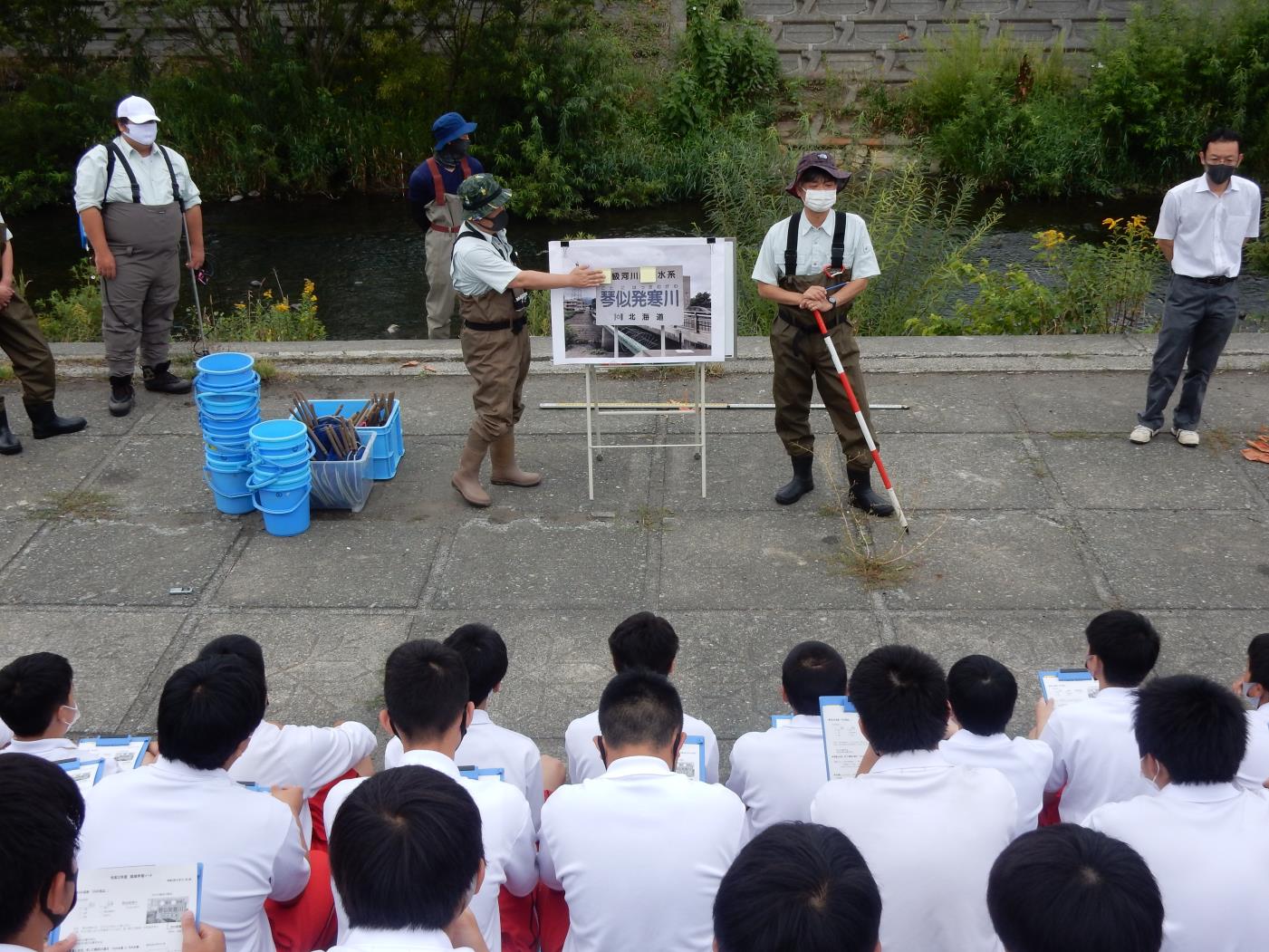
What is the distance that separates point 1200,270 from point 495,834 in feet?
17.1

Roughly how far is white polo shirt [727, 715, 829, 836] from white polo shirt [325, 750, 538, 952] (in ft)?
2.31

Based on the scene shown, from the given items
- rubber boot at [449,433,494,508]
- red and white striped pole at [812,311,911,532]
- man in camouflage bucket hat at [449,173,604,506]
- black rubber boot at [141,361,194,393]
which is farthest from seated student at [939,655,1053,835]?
black rubber boot at [141,361,194,393]

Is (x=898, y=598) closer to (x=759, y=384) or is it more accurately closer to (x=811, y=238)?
(x=811, y=238)

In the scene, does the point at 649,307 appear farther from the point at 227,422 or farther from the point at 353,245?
the point at 353,245

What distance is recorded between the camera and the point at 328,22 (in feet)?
60.4

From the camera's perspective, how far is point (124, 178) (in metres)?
7.29

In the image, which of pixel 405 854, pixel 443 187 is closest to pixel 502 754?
pixel 405 854

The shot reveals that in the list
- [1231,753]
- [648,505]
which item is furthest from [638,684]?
[648,505]

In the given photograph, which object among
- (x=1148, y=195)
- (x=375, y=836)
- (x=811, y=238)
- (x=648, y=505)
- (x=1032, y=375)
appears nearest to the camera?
(x=375, y=836)

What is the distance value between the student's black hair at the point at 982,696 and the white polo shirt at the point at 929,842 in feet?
1.38

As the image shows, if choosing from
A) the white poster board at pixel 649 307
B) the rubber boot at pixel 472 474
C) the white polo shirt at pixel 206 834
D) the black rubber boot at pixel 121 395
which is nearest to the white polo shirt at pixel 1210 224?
the white poster board at pixel 649 307

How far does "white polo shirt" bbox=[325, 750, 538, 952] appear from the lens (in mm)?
3107

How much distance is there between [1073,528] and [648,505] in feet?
7.07

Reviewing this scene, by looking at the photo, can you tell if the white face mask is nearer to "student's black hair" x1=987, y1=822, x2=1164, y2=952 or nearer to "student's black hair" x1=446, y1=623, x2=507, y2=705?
"student's black hair" x1=446, y1=623, x2=507, y2=705
